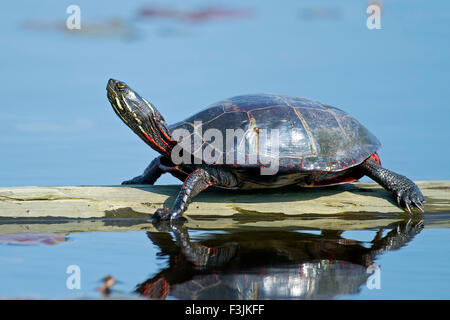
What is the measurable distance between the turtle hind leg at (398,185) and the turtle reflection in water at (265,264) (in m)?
0.72

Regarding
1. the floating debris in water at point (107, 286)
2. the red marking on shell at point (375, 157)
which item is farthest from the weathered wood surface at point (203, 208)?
the floating debris in water at point (107, 286)

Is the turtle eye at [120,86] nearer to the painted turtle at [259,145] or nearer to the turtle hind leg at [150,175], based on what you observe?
the painted turtle at [259,145]

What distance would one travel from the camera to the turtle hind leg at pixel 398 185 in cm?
705

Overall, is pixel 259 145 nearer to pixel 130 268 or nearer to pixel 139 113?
pixel 139 113

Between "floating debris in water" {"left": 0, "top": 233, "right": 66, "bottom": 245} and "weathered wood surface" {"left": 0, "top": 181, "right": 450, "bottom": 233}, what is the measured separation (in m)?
0.44

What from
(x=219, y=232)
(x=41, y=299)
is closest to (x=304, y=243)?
(x=219, y=232)

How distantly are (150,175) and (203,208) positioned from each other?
1704 millimetres

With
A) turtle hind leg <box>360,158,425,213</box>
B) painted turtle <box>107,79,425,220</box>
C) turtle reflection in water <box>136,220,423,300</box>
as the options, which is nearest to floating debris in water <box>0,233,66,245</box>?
turtle reflection in water <box>136,220,423,300</box>

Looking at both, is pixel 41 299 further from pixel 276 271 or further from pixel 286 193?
pixel 286 193

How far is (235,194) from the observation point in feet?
24.4

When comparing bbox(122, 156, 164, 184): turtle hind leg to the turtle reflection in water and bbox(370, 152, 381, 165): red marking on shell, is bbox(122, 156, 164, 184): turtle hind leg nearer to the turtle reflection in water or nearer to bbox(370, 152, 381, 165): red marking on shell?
the turtle reflection in water


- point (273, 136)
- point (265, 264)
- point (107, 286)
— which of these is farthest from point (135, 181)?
point (107, 286)
